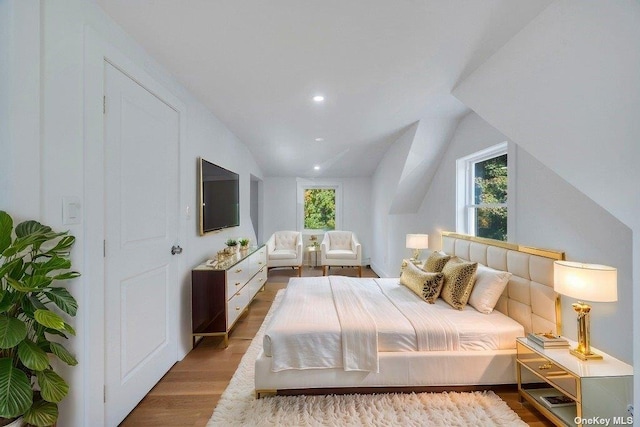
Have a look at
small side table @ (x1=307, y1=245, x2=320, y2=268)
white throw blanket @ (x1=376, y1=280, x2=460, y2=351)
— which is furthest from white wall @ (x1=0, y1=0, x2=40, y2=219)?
small side table @ (x1=307, y1=245, x2=320, y2=268)

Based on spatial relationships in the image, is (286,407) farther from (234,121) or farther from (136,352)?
(234,121)

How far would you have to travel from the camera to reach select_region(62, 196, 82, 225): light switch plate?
1312 millimetres

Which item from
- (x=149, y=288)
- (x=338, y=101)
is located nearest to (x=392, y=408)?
(x=149, y=288)

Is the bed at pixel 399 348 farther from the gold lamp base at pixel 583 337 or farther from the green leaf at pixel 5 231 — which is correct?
the green leaf at pixel 5 231

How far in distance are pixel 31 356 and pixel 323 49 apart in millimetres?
2116

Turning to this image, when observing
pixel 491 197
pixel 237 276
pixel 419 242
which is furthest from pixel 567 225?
pixel 237 276

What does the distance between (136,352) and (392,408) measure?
172 centimetres

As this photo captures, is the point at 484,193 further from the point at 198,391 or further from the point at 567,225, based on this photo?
the point at 198,391

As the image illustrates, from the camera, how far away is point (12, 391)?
941mm

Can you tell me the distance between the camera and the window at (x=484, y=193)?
8.97 feet

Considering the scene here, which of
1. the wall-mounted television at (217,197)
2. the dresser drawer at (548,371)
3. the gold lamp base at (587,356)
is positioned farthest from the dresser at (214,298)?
the gold lamp base at (587,356)

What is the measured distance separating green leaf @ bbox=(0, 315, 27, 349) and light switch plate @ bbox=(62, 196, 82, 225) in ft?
1.65

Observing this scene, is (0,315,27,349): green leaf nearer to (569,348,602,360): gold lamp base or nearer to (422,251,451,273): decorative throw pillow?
(569,348,602,360): gold lamp base

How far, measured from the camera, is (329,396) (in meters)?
1.85
